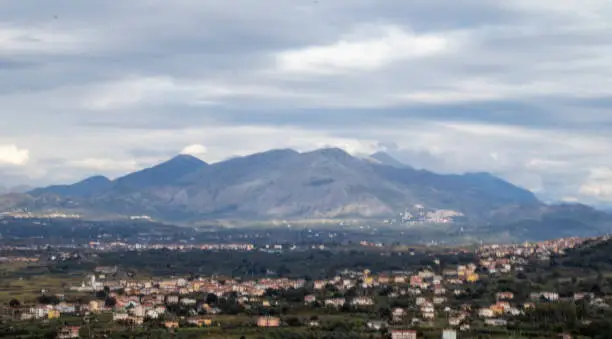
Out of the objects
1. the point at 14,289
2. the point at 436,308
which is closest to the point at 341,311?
→ the point at 436,308

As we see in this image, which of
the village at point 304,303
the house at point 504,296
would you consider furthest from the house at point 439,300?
the house at point 504,296

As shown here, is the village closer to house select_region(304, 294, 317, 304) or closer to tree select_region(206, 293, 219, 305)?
tree select_region(206, 293, 219, 305)

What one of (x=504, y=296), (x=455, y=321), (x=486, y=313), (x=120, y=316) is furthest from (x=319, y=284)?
(x=455, y=321)

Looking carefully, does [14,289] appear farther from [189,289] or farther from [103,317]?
[103,317]

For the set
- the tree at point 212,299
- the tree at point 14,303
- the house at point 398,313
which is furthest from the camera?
the tree at point 212,299

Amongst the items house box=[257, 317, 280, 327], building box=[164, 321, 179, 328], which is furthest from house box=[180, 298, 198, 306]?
house box=[257, 317, 280, 327]

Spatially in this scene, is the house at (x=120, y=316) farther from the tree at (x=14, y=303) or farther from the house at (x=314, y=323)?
the house at (x=314, y=323)
